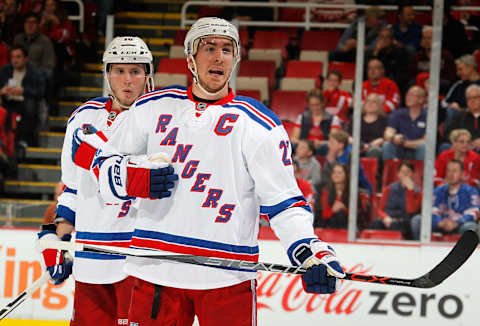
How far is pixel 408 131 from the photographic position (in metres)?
5.06

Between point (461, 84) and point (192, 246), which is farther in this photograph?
point (461, 84)

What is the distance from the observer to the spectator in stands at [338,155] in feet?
16.4

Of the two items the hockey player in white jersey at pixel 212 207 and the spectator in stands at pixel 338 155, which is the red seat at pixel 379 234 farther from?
the hockey player in white jersey at pixel 212 207

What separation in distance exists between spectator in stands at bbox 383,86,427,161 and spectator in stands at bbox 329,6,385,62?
43cm

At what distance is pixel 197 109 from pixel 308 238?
52 cm

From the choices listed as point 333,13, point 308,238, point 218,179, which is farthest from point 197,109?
point 333,13

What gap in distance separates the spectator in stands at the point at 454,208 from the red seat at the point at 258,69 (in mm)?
1477

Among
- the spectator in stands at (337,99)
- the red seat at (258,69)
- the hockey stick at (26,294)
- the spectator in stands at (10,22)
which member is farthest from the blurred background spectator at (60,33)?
the hockey stick at (26,294)

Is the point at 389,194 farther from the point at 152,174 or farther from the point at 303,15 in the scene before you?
the point at 152,174

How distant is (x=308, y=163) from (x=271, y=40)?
1.54 metres

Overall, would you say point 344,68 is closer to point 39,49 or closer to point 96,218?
point 39,49

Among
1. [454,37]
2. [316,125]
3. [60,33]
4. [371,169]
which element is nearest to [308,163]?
[316,125]

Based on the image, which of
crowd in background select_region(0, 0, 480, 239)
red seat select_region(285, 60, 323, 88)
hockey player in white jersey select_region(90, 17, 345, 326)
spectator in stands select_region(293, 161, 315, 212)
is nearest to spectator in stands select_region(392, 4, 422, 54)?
crowd in background select_region(0, 0, 480, 239)

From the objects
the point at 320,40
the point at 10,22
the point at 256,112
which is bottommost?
the point at 256,112
